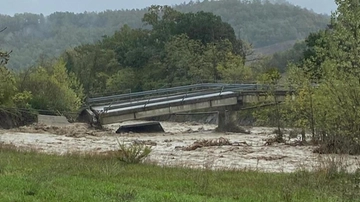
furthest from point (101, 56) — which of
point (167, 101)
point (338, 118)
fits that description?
point (338, 118)

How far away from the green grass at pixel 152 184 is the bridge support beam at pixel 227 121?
34700mm

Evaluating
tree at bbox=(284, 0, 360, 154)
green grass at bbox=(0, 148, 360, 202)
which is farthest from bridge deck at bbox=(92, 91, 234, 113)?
green grass at bbox=(0, 148, 360, 202)

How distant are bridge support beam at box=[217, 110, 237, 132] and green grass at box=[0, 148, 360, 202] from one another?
1366 inches

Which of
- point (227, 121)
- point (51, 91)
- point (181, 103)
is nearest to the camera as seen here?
point (181, 103)

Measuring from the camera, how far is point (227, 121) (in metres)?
54.3

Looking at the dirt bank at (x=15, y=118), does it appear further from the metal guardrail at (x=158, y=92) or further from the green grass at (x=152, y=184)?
the green grass at (x=152, y=184)

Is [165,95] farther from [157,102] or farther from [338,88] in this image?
[338,88]

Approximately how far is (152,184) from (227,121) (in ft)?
133

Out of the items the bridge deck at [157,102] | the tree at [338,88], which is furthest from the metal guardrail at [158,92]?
the tree at [338,88]

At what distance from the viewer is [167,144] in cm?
3775

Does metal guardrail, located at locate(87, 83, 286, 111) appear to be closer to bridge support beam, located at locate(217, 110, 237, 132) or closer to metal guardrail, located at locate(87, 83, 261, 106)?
metal guardrail, located at locate(87, 83, 261, 106)

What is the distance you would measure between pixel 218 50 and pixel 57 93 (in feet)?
76.5

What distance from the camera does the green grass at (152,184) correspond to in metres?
11.1

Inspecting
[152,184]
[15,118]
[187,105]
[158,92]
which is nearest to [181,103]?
[187,105]
